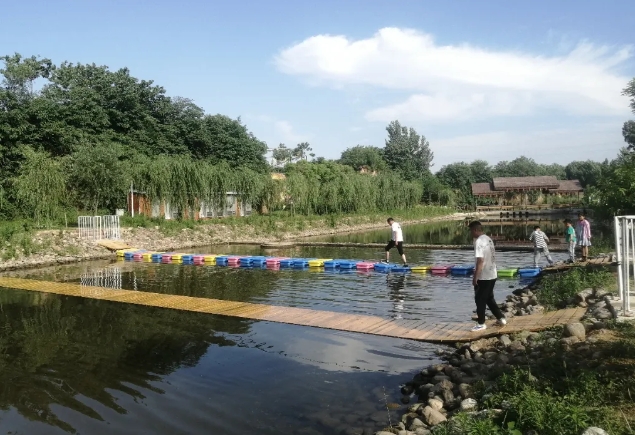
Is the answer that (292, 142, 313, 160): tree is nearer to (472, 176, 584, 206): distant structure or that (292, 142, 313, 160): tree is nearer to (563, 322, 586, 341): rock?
(472, 176, 584, 206): distant structure

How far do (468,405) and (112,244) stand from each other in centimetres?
1996

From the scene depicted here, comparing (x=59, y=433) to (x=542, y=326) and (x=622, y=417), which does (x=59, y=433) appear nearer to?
(x=622, y=417)

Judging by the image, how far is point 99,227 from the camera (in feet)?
74.2

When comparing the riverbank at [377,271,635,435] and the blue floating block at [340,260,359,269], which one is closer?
the riverbank at [377,271,635,435]

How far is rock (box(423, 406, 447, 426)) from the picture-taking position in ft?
15.2

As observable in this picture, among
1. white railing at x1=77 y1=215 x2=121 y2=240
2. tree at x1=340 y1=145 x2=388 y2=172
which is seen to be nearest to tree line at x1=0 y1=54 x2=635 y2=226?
white railing at x1=77 y1=215 x2=121 y2=240

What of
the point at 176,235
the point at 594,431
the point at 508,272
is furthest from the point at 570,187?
the point at 594,431

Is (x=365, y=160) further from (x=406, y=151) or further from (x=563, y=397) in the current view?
(x=563, y=397)

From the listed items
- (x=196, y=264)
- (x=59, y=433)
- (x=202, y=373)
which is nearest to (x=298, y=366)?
(x=202, y=373)

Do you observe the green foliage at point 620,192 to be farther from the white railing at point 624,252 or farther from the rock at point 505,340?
the rock at point 505,340

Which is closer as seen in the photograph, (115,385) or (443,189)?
(115,385)

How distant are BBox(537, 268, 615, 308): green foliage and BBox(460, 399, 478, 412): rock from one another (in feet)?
15.0

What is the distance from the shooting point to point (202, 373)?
268 inches

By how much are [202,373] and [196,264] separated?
11648 millimetres
